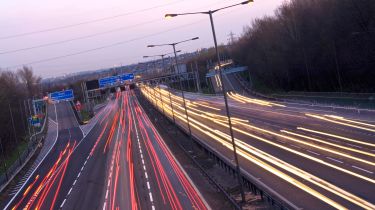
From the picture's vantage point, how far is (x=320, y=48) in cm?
8019

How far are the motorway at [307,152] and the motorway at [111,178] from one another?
450 centimetres

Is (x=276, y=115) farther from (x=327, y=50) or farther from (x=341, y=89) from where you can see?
(x=327, y=50)

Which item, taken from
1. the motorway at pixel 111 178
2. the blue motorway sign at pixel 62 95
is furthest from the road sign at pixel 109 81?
the motorway at pixel 111 178

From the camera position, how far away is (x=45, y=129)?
9906 centimetres

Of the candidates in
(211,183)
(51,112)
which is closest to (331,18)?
(211,183)

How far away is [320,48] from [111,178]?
4953 cm

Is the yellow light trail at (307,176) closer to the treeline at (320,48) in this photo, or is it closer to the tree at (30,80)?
the treeline at (320,48)

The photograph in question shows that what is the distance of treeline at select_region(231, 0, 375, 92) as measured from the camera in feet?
216

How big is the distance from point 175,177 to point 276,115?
26959 millimetres

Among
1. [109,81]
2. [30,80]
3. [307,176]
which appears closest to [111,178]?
[307,176]

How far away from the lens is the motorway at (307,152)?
2506 centimetres

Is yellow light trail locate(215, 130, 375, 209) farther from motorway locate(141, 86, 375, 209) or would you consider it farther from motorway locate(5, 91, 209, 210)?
motorway locate(5, 91, 209, 210)

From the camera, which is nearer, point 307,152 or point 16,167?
point 307,152

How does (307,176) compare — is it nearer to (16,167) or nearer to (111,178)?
(111,178)
